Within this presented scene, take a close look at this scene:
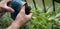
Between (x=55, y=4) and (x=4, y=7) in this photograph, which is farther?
(x=55, y=4)

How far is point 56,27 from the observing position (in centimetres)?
151

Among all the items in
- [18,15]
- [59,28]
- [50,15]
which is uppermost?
[18,15]

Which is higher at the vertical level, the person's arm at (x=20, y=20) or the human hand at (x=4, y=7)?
the human hand at (x=4, y=7)

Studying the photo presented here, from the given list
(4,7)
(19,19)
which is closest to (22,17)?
(19,19)

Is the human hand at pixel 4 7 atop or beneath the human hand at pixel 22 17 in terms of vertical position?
atop

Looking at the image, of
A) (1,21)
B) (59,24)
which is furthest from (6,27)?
(59,24)

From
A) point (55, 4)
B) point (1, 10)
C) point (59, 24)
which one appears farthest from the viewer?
point (55, 4)

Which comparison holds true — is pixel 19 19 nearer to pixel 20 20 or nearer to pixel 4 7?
pixel 20 20

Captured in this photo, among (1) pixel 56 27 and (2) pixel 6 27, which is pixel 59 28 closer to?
(1) pixel 56 27

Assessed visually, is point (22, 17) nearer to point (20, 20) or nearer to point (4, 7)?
point (20, 20)

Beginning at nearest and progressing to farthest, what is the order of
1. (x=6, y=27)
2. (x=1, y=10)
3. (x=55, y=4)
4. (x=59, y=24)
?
(x=1, y=10) < (x=6, y=27) < (x=59, y=24) < (x=55, y=4)

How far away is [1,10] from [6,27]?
15cm

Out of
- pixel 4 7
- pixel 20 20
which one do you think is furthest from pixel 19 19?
pixel 4 7

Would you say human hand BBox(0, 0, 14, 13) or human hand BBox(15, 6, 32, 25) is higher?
human hand BBox(0, 0, 14, 13)
